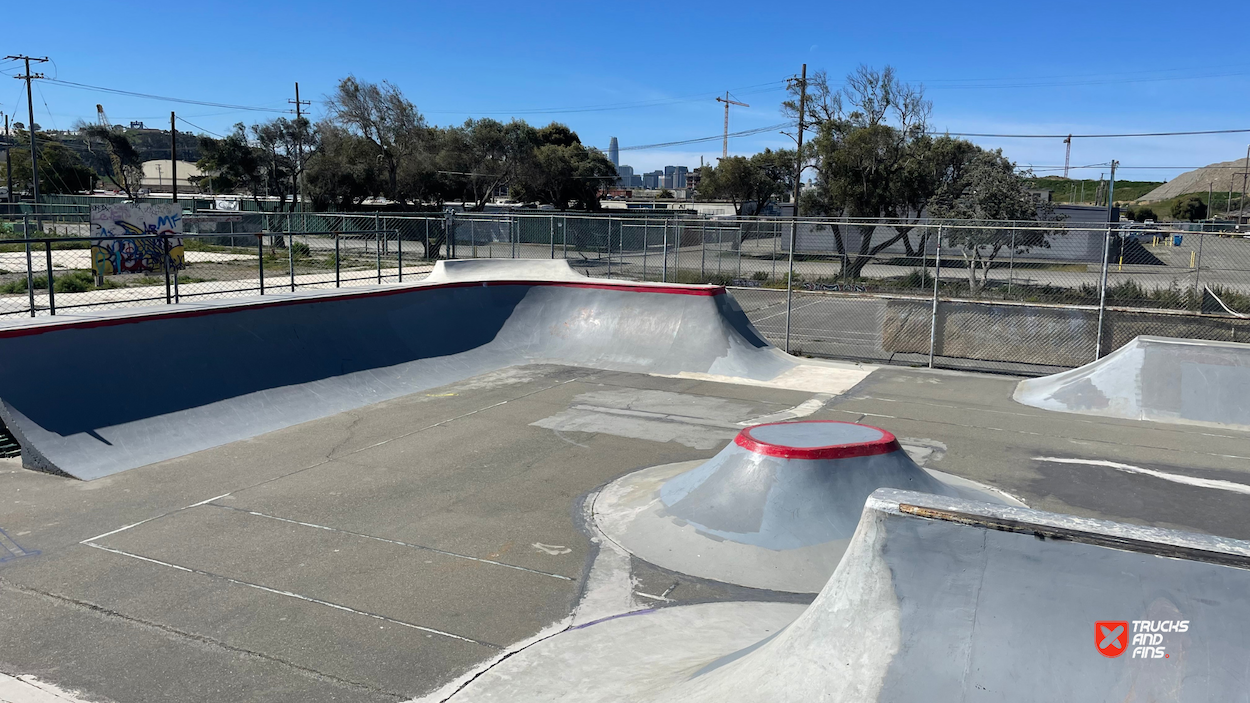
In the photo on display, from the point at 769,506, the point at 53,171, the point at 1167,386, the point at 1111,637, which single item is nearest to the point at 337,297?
the point at 769,506

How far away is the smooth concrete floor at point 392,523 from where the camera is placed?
15.6 ft

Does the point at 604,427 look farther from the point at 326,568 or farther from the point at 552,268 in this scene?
the point at 552,268

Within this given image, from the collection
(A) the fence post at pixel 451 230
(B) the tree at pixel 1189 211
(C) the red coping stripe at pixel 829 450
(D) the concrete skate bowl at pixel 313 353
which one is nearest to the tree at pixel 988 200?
(D) the concrete skate bowl at pixel 313 353

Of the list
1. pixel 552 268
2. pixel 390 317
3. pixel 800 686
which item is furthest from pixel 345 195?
pixel 800 686

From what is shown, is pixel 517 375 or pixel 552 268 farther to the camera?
pixel 552 268

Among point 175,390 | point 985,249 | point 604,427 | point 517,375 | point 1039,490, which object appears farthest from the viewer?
point 985,249

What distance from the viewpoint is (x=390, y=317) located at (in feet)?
45.2

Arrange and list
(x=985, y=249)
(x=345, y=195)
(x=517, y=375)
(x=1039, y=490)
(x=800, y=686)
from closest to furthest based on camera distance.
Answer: (x=800, y=686)
(x=1039, y=490)
(x=517, y=375)
(x=985, y=249)
(x=345, y=195)

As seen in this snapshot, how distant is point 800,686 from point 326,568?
386cm

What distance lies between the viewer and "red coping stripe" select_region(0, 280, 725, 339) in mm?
9070

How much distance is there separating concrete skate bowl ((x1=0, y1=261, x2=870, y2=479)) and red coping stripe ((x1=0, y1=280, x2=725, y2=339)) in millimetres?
20

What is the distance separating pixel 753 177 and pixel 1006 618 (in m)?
47.3

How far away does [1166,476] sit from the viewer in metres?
8.61

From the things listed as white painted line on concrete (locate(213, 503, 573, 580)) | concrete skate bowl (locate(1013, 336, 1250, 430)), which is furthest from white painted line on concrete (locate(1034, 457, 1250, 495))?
white painted line on concrete (locate(213, 503, 573, 580))
